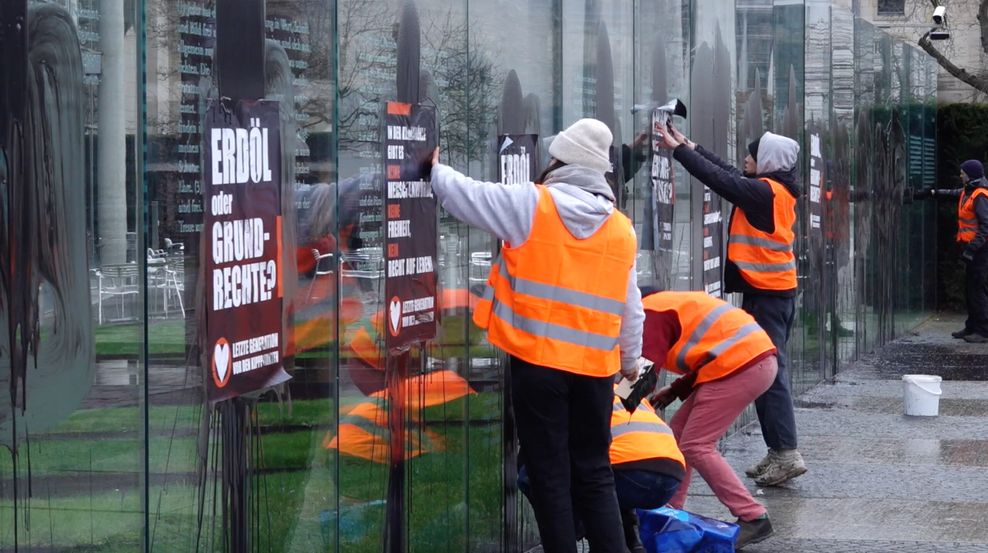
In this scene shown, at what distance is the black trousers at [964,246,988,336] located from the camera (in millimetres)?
16594

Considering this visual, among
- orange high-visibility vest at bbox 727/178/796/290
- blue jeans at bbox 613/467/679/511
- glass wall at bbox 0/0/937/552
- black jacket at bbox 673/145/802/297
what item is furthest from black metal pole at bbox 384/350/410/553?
orange high-visibility vest at bbox 727/178/796/290

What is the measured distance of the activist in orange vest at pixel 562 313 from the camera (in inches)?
212

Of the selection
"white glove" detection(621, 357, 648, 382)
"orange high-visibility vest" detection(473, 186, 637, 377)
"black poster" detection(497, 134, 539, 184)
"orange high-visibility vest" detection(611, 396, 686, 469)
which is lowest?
Result: "orange high-visibility vest" detection(611, 396, 686, 469)

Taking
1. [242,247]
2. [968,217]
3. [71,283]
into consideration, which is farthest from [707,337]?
[968,217]

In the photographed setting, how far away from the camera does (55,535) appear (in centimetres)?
377

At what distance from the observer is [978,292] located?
1662cm

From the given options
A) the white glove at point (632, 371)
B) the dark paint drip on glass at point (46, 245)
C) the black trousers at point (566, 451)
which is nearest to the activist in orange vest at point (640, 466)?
the white glove at point (632, 371)

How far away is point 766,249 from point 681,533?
3030mm

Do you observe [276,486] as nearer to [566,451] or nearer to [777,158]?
[566,451]

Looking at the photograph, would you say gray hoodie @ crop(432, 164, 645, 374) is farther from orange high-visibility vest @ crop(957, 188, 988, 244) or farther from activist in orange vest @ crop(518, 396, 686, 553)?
orange high-visibility vest @ crop(957, 188, 988, 244)

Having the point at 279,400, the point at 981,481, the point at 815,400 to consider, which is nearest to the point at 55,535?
the point at 279,400

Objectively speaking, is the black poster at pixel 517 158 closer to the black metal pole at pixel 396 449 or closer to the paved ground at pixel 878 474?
the black metal pole at pixel 396 449

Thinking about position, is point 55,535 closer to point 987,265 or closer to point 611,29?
point 611,29

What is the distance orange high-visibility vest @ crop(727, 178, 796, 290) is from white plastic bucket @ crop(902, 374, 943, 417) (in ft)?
7.79
